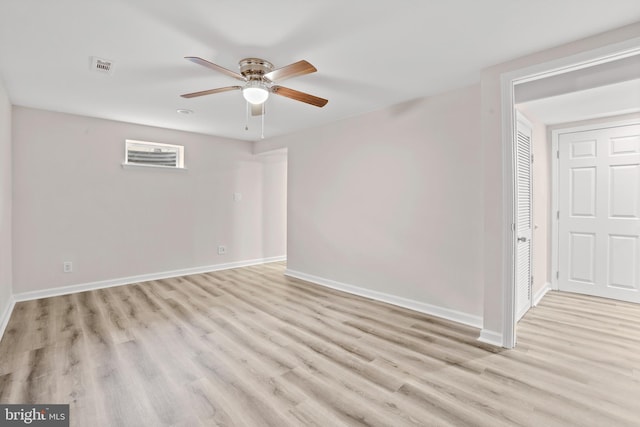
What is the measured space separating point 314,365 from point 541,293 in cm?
332

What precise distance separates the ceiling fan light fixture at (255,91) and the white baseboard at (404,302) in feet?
8.72

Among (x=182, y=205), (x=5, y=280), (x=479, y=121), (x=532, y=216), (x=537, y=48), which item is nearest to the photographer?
(x=537, y=48)

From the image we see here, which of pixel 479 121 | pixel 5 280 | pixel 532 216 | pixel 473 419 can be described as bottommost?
pixel 473 419

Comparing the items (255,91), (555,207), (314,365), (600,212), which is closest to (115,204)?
(255,91)

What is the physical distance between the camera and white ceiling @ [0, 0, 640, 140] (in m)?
1.87

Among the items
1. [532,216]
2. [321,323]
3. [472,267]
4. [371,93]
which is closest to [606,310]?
[532,216]

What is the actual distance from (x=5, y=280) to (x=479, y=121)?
5.12m

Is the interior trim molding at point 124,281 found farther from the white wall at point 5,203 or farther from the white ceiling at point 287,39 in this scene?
the white ceiling at point 287,39

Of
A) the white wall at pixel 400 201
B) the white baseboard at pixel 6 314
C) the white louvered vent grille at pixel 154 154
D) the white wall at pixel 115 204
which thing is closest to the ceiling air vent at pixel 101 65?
the white wall at pixel 115 204

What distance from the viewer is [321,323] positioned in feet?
10.2

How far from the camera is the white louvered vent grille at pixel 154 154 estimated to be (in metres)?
4.73

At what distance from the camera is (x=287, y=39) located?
221 cm

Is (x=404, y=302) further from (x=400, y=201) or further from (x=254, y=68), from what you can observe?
(x=254, y=68)

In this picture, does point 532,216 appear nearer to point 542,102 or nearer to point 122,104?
point 542,102
